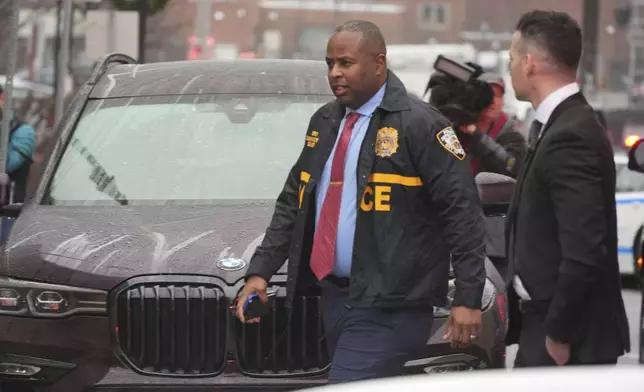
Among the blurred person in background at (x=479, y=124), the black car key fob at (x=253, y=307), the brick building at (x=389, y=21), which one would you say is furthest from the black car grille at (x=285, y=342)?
the brick building at (x=389, y=21)

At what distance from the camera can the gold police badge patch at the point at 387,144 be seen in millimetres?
5020

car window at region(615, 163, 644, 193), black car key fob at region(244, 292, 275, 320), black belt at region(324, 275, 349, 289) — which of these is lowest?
car window at region(615, 163, 644, 193)

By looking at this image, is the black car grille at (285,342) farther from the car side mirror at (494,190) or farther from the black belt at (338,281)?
the car side mirror at (494,190)

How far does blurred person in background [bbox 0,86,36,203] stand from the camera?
1288 centimetres

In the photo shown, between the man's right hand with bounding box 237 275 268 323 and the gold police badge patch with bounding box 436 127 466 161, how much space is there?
0.78 m

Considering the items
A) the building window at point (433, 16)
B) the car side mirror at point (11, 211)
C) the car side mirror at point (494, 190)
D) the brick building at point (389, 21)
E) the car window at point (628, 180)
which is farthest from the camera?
the building window at point (433, 16)

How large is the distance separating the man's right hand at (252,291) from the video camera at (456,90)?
3079mm

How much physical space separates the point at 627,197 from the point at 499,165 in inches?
336

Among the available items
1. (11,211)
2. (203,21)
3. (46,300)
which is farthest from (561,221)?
(203,21)

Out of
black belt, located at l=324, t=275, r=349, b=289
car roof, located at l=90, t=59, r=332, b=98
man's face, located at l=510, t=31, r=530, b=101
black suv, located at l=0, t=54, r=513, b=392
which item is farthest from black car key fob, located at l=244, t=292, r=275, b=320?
car roof, located at l=90, t=59, r=332, b=98

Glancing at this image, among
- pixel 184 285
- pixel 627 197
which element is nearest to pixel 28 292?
pixel 184 285

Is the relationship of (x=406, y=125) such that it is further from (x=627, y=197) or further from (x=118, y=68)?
(x=627, y=197)

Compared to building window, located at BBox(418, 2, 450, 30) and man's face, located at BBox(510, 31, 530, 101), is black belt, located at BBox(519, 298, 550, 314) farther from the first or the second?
building window, located at BBox(418, 2, 450, 30)

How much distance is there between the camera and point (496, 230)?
7.19m
